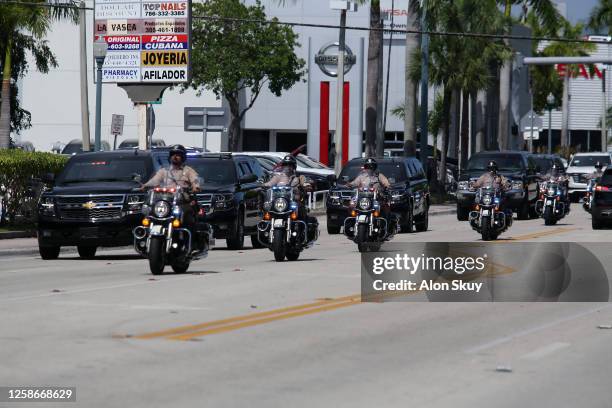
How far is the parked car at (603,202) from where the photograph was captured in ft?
109

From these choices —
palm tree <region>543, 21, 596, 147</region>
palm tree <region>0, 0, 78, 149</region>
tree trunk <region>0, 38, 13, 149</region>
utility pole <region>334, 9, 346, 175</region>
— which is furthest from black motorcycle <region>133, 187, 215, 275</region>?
palm tree <region>543, 21, 596, 147</region>

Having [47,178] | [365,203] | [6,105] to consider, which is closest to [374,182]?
[365,203]

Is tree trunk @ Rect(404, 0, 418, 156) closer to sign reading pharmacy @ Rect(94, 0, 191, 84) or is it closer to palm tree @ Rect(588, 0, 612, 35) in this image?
sign reading pharmacy @ Rect(94, 0, 191, 84)

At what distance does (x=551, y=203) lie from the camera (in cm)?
3553

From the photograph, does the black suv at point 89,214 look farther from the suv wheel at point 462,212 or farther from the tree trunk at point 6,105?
the tree trunk at point 6,105

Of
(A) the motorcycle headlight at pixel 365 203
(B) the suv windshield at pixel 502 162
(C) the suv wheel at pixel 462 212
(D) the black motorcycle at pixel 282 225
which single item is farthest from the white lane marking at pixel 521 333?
(B) the suv windshield at pixel 502 162

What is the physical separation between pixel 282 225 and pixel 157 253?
136 inches

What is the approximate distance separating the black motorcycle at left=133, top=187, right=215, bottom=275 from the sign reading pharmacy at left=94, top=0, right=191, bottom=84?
21634mm

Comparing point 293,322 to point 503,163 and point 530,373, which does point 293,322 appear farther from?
A: point 503,163

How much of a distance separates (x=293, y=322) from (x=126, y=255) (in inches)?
508

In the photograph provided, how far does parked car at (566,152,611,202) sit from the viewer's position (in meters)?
52.9

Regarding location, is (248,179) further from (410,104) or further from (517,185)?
(410,104)

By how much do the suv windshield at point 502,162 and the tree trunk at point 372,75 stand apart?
25.6 ft

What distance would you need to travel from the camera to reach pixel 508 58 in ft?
209
